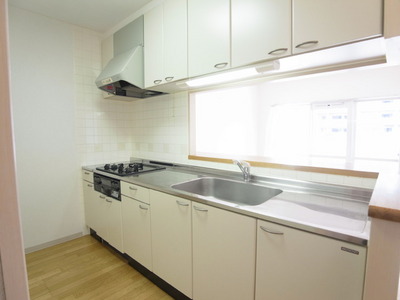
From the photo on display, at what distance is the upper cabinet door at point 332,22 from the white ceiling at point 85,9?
164cm

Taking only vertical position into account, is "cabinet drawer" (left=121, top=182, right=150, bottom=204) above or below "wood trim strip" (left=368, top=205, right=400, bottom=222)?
below

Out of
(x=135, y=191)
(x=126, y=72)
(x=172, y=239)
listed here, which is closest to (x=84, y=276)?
(x=135, y=191)

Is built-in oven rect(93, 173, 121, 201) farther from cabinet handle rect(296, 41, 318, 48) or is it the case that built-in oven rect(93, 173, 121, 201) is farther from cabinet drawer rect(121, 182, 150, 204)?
cabinet handle rect(296, 41, 318, 48)

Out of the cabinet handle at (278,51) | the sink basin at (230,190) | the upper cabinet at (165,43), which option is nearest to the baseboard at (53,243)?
the sink basin at (230,190)

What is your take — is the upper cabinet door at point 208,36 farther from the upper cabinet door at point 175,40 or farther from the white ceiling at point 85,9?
the white ceiling at point 85,9

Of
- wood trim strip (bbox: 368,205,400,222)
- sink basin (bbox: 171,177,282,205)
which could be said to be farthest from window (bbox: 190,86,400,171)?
wood trim strip (bbox: 368,205,400,222)

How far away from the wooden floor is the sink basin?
0.88m

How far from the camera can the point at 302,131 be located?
16.2ft

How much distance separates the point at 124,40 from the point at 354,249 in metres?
2.66

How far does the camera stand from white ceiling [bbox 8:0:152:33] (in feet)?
7.06

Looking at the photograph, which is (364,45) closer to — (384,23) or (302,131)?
(384,23)

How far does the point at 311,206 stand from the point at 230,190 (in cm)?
76

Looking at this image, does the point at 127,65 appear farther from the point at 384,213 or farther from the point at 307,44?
the point at 384,213

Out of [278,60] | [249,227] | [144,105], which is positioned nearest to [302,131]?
[144,105]
